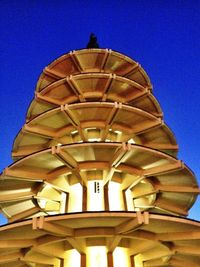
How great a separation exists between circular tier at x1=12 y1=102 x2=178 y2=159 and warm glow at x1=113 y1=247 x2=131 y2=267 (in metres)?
7.34

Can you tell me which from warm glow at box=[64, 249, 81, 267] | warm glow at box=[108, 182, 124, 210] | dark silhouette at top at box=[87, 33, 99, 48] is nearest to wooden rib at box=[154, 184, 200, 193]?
warm glow at box=[108, 182, 124, 210]

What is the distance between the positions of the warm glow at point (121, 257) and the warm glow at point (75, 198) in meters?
2.98

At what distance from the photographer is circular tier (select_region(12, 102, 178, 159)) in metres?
20.4

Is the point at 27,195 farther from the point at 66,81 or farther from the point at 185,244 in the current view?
the point at 185,244

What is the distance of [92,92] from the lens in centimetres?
2456

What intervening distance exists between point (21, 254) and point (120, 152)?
23.5 feet

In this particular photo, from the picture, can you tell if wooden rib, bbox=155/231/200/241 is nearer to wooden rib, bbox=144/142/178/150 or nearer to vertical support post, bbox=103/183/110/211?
vertical support post, bbox=103/183/110/211

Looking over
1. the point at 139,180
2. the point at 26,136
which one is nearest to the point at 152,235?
the point at 139,180

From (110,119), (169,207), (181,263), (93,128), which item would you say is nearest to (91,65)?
(93,128)

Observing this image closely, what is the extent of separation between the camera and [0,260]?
17078 mm

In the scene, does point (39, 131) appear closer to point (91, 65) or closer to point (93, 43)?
point (91, 65)

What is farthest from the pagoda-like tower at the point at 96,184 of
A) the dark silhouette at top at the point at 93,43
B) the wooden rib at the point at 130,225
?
the dark silhouette at top at the point at 93,43

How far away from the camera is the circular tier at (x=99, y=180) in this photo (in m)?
17.5

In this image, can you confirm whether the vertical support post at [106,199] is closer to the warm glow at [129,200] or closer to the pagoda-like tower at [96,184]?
the pagoda-like tower at [96,184]
